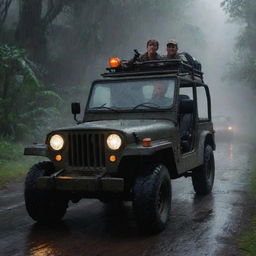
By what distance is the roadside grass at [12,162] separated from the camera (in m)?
10.5

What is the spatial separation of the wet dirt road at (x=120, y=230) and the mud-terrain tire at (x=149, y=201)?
165 millimetres

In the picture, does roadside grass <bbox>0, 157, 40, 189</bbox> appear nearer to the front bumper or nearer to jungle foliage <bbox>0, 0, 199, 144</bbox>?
jungle foliage <bbox>0, 0, 199, 144</bbox>

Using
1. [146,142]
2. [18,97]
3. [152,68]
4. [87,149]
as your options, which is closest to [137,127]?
[146,142]

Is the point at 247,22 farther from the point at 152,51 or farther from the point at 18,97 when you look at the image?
the point at 152,51

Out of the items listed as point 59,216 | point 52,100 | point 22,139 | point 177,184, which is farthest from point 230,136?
point 59,216

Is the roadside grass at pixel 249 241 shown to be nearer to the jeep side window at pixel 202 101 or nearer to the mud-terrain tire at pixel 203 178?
the mud-terrain tire at pixel 203 178

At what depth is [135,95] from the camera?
23.2 feet

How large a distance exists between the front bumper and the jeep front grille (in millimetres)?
263

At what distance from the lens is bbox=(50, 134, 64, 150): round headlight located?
585 centimetres

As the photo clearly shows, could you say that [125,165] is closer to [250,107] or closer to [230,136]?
[230,136]

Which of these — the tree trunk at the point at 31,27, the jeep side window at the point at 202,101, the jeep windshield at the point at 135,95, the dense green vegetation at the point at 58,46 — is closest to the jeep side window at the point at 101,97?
the jeep windshield at the point at 135,95

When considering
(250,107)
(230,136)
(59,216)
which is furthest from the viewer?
(250,107)

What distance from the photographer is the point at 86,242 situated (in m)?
5.40

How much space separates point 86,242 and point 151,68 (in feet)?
11.5
